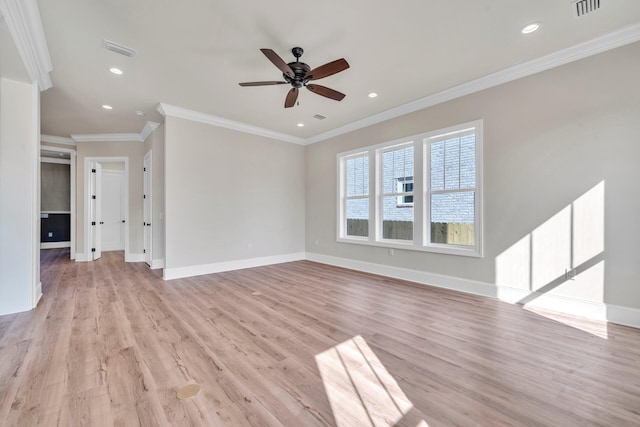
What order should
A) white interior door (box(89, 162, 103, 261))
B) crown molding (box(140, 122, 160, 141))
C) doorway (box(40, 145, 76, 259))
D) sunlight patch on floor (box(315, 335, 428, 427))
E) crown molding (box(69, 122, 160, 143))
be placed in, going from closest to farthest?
sunlight patch on floor (box(315, 335, 428, 427))
crown molding (box(140, 122, 160, 141))
crown molding (box(69, 122, 160, 143))
white interior door (box(89, 162, 103, 261))
doorway (box(40, 145, 76, 259))

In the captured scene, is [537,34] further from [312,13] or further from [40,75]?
[40,75]

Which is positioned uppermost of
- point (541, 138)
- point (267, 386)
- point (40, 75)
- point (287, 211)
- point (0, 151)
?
point (40, 75)

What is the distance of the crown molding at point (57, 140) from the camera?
630 centimetres

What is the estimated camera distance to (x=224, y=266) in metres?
5.21

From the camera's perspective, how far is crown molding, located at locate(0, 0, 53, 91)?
2.17 metres

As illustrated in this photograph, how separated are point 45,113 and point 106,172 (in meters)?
2.98

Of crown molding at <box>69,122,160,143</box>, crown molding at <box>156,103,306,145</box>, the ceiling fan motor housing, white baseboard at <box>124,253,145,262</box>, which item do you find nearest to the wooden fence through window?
crown molding at <box>156,103,306,145</box>

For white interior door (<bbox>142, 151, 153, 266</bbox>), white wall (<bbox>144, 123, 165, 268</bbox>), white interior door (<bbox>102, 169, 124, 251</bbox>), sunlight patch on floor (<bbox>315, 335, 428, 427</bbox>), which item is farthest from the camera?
white interior door (<bbox>102, 169, 124, 251</bbox>)

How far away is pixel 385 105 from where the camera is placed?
14.8 feet

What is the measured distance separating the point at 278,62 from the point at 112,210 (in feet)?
25.3

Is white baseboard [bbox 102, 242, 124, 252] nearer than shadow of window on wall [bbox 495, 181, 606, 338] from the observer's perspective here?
No

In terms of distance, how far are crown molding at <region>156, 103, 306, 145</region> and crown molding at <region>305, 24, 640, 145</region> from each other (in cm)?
221

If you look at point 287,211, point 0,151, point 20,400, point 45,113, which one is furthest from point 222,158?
point 20,400

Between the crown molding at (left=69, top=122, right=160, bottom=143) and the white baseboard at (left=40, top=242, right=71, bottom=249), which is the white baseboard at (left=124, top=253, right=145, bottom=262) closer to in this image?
the crown molding at (left=69, top=122, right=160, bottom=143)
